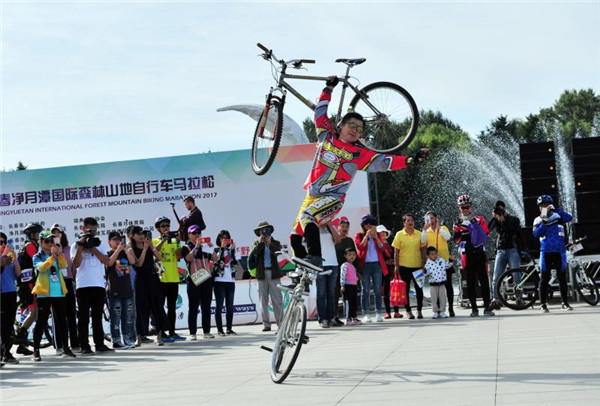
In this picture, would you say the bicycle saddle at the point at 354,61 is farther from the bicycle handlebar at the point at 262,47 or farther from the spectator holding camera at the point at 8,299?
the spectator holding camera at the point at 8,299

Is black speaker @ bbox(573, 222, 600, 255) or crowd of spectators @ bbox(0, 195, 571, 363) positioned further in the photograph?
black speaker @ bbox(573, 222, 600, 255)

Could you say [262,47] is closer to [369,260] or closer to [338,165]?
[338,165]

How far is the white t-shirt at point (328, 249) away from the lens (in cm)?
1565

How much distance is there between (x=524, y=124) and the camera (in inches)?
3273

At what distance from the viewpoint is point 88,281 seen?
13.4 m

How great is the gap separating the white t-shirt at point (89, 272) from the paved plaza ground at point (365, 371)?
104 centimetres

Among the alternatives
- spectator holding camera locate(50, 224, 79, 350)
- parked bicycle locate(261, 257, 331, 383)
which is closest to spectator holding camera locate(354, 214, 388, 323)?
spectator holding camera locate(50, 224, 79, 350)

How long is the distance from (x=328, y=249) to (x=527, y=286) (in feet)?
11.3

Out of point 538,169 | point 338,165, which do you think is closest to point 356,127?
point 338,165

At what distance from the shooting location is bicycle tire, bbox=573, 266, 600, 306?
1609cm

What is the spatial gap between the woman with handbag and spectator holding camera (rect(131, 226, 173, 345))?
68cm

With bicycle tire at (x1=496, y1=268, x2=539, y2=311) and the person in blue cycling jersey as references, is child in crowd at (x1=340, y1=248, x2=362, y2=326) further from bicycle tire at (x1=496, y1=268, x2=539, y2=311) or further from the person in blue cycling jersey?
the person in blue cycling jersey

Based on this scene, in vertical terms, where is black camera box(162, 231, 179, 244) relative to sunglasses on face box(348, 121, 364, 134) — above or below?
below

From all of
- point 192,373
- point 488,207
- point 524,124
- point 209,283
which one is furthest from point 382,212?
point 192,373
